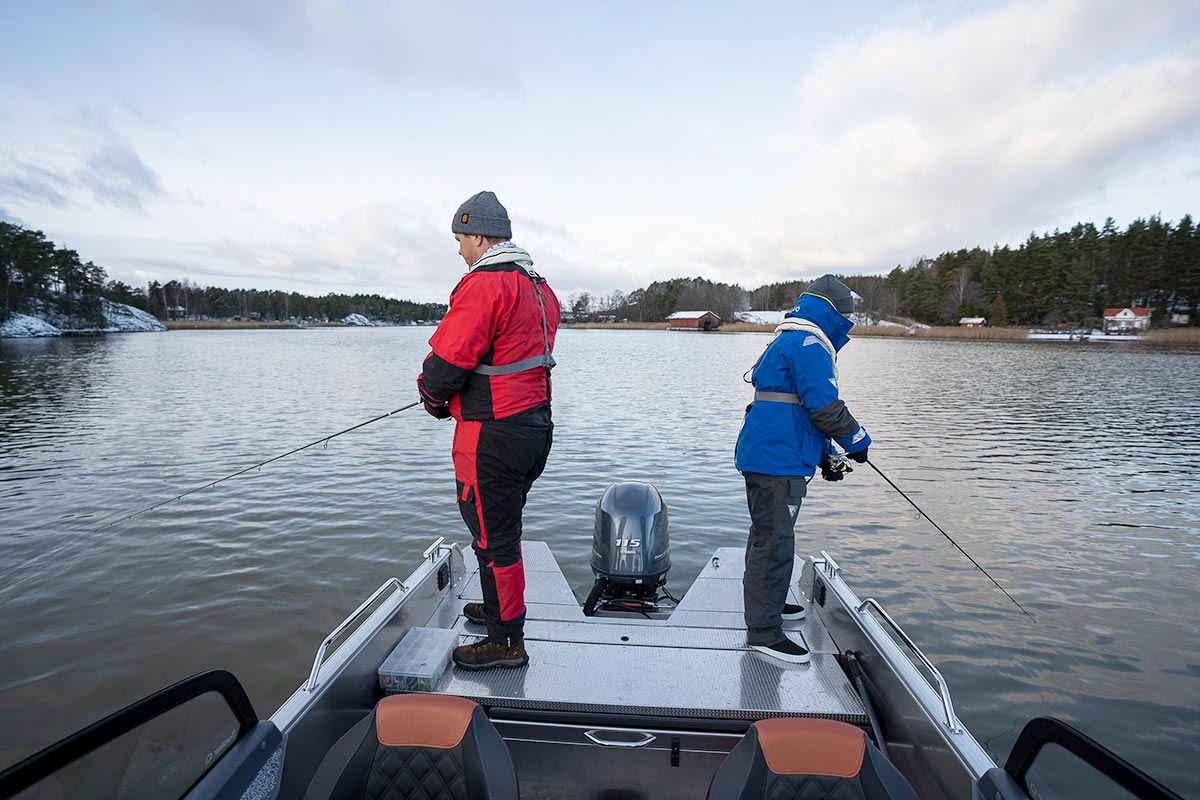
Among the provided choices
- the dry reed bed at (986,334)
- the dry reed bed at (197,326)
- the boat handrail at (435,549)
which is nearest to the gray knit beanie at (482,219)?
the boat handrail at (435,549)

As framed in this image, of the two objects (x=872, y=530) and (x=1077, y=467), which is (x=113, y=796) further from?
(x=1077, y=467)

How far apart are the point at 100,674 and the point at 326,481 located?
15.9 feet

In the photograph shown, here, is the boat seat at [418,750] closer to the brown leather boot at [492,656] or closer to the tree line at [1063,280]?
the brown leather boot at [492,656]

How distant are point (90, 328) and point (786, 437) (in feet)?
283

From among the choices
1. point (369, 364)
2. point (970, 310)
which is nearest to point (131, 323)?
point (369, 364)

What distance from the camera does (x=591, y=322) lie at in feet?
477

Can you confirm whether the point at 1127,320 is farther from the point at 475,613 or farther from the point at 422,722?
the point at 422,722

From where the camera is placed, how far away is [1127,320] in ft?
210

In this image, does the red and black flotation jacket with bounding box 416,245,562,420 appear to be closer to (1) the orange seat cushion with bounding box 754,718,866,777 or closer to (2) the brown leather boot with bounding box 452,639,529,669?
(2) the brown leather boot with bounding box 452,639,529,669

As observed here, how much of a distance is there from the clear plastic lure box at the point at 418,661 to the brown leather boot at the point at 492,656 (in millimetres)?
101

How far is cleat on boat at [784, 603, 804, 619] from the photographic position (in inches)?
145

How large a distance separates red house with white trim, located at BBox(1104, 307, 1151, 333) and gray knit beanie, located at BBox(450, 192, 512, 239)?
80.7m

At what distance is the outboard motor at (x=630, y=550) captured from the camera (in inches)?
150

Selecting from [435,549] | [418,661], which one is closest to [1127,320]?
[435,549]
